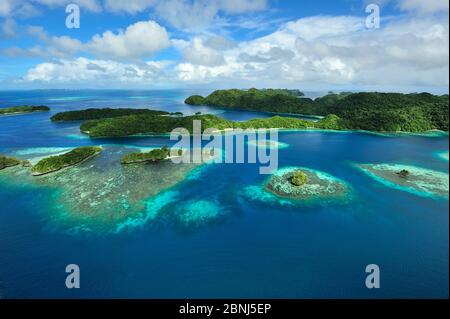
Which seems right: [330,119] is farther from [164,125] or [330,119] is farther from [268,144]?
[164,125]

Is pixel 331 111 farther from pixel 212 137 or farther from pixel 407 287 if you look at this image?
pixel 407 287

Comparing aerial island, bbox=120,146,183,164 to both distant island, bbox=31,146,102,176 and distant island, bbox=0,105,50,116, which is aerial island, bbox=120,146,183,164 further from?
distant island, bbox=0,105,50,116

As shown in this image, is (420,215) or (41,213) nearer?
(420,215)

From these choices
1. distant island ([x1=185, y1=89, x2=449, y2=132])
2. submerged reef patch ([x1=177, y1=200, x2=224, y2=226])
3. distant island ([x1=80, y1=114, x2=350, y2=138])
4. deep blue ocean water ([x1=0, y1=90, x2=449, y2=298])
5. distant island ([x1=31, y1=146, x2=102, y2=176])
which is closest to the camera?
deep blue ocean water ([x1=0, y1=90, x2=449, y2=298])

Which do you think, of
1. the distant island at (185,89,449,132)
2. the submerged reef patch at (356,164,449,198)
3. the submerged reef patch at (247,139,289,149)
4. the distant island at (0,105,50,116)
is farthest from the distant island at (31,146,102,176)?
the distant island at (0,105,50,116)
